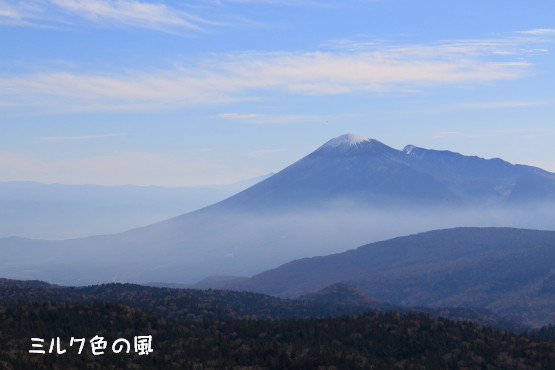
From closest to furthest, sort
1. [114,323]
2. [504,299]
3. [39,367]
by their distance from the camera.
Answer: [39,367], [114,323], [504,299]

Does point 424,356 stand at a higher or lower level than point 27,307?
lower

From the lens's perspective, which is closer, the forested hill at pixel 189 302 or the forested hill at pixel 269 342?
the forested hill at pixel 269 342

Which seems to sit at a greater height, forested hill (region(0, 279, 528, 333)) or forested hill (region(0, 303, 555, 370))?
forested hill (region(0, 279, 528, 333))

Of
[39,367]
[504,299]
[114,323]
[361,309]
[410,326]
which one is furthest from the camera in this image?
[504,299]

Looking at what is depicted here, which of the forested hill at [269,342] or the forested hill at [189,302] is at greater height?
the forested hill at [189,302]

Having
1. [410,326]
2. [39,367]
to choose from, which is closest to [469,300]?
[410,326]

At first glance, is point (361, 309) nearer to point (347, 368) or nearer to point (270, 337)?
point (270, 337)

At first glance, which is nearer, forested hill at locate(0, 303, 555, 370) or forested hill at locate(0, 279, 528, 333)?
forested hill at locate(0, 303, 555, 370)

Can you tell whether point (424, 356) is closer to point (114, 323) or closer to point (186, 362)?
point (186, 362)

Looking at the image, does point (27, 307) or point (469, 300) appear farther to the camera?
point (469, 300)

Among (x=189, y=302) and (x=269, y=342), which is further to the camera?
(x=189, y=302)

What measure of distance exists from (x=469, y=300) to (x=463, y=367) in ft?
474

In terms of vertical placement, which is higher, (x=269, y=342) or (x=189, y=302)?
(x=189, y=302)

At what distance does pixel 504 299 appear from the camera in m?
186
